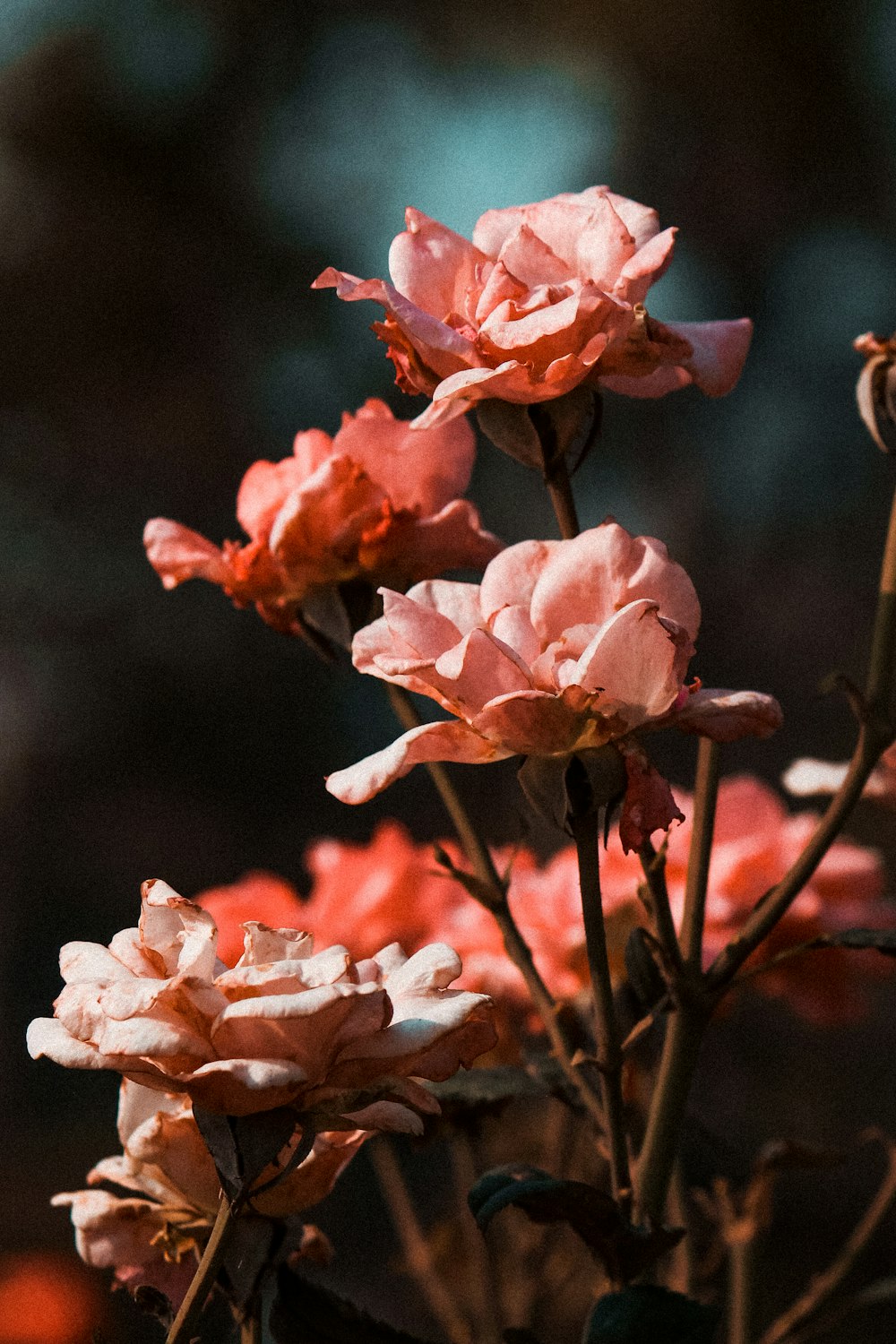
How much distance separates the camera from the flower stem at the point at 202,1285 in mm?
238

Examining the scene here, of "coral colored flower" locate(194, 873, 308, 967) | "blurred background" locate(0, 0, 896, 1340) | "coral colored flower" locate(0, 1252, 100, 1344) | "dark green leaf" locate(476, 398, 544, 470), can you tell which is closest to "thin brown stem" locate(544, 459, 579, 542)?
"dark green leaf" locate(476, 398, 544, 470)

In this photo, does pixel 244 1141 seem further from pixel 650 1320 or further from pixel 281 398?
pixel 281 398

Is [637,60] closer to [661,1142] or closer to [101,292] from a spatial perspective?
[101,292]

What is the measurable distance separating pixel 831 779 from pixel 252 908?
0.73 ft

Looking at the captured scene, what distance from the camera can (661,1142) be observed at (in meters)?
0.34

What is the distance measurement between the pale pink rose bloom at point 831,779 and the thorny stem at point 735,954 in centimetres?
5

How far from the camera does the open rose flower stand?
0.89ft

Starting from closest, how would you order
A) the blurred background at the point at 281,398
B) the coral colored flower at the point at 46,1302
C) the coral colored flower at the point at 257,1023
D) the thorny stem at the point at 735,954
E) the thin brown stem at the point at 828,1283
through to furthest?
the coral colored flower at the point at 257,1023 < the thorny stem at the point at 735,954 < the thin brown stem at the point at 828,1283 < the coral colored flower at the point at 46,1302 < the blurred background at the point at 281,398

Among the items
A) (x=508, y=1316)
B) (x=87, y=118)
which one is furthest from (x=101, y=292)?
(x=508, y=1316)

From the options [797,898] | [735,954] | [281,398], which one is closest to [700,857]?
[735,954]

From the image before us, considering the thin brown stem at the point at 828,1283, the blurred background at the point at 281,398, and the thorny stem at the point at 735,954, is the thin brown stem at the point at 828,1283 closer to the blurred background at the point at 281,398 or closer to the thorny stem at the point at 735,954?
the thorny stem at the point at 735,954

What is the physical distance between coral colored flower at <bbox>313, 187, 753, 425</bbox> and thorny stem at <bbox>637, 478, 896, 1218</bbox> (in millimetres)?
85

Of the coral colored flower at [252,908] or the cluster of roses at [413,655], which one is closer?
the cluster of roses at [413,655]

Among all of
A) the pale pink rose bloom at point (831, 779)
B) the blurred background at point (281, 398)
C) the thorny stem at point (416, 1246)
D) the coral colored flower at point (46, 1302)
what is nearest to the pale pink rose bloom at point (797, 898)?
the pale pink rose bloom at point (831, 779)
